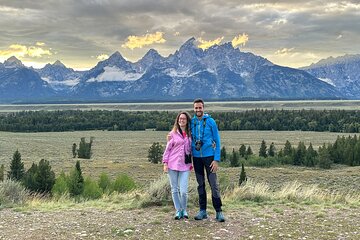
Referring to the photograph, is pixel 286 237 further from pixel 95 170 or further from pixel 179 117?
pixel 95 170

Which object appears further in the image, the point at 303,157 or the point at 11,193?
the point at 303,157

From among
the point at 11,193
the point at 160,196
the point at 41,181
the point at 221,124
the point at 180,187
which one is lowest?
the point at 221,124

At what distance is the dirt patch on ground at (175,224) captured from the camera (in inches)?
334

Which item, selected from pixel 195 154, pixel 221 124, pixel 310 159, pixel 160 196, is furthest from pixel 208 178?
pixel 221 124

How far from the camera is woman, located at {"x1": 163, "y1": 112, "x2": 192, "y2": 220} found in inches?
373

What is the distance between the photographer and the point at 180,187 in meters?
9.66

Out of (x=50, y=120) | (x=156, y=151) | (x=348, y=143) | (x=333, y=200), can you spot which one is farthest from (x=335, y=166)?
(x=50, y=120)

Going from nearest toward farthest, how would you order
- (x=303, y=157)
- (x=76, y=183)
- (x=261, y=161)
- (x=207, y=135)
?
(x=207, y=135)
(x=76, y=183)
(x=261, y=161)
(x=303, y=157)

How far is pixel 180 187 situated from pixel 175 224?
84 cm

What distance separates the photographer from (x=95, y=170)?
52.7 m

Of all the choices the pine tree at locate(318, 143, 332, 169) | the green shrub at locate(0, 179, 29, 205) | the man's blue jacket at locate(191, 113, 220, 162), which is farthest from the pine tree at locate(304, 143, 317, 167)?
the man's blue jacket at locate(191, 113, 220, 162)

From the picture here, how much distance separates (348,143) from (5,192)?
229 ft

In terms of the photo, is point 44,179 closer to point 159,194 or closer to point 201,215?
point 159,194

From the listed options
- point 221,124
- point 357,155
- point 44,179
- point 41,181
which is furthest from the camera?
point 221,124
